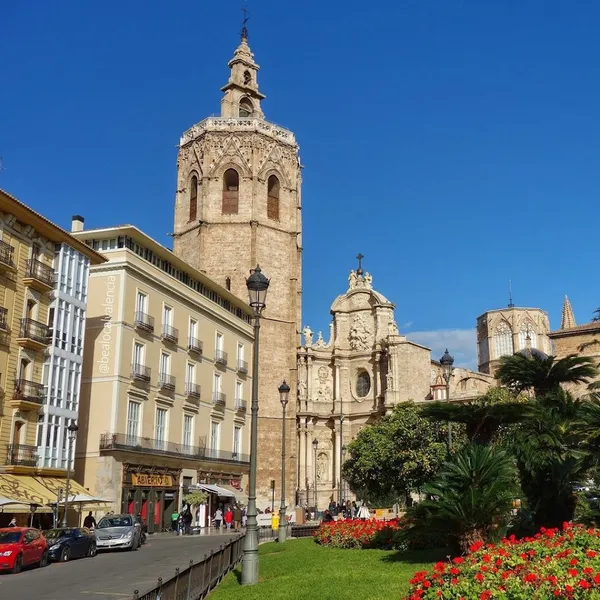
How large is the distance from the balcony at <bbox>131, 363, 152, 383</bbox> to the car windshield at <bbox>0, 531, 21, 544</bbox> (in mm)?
16614

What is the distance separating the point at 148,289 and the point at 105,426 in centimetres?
766

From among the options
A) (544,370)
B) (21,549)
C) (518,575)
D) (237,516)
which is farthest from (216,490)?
(518,575)

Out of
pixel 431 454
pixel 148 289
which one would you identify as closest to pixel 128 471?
pixel 148 289

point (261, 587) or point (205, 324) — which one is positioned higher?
point (205, 324)

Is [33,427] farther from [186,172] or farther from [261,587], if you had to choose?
[186,172]

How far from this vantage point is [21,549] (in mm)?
19219

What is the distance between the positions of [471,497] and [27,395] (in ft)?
69.7

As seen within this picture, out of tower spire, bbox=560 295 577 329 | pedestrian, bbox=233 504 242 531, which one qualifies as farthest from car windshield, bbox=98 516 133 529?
tower spire, bbox=560 295 577 329

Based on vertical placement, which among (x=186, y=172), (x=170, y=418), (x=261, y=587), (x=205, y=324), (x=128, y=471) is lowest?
(x=261, y=587)

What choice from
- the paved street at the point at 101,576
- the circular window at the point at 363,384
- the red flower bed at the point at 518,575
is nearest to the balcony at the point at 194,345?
the paved street at the point at 101,576

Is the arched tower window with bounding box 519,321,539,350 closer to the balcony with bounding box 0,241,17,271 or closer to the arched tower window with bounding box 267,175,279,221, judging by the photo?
the arched tower window with bounding box 267,175,279,221

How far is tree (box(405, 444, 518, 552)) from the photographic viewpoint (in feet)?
45.7

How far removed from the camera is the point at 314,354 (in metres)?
62.6

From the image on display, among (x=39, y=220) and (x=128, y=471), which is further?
(x=128, y=471)
